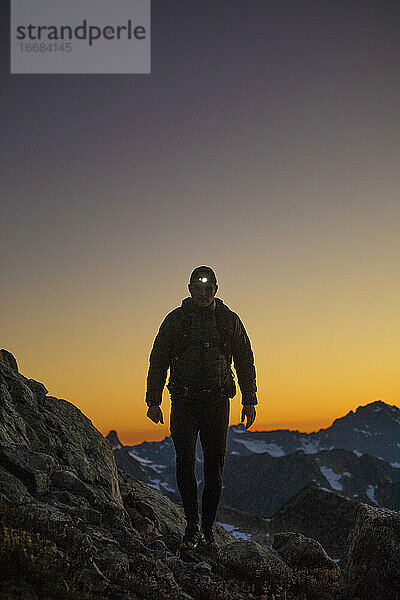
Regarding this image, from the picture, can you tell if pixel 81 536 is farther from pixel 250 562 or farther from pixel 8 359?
pixel 8 359

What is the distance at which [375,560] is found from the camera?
7242mm

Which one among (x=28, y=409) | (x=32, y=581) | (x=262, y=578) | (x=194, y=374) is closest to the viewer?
(x=32, y=581)

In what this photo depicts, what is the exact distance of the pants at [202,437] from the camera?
848 centimetres

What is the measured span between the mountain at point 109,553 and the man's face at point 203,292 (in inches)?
148

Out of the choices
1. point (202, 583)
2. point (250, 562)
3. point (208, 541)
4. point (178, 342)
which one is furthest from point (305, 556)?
point (178, 342)

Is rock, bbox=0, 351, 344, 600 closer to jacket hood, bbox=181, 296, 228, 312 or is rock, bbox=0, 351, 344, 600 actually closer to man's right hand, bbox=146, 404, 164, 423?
man's right hand, bbox=146, 404, 164, 423

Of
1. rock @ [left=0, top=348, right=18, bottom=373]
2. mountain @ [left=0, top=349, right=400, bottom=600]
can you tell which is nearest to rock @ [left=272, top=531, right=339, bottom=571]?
mountain @ [left=0, top=349, right=400, bottom=600]

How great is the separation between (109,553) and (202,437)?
291 centimetres

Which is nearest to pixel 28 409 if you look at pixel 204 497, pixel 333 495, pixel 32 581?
pixel 204 497

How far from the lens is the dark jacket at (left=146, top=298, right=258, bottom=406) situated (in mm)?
8711

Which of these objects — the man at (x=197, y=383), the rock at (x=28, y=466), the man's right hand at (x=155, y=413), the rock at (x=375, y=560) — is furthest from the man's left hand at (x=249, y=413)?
the rock at (x=28, y=466)

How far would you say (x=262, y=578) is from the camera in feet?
25.3

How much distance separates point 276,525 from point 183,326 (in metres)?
180

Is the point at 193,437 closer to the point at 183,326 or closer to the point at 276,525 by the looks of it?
the point at 183,326
